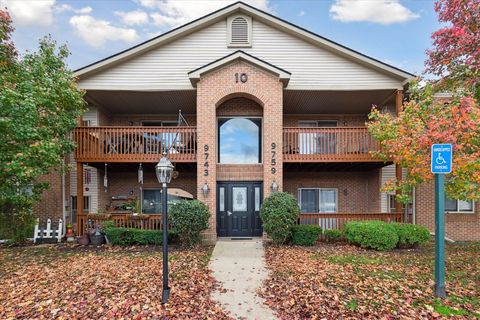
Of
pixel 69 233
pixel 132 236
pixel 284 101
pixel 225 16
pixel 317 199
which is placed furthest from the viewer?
pixel 317 199

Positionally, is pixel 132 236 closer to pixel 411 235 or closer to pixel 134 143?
pixel 134 143

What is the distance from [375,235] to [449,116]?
14.9ft

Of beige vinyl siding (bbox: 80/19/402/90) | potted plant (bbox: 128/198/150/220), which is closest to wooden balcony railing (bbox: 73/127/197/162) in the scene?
beige vinyl siding (bbox: 80/19/402/90)

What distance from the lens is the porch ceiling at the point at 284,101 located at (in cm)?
1196

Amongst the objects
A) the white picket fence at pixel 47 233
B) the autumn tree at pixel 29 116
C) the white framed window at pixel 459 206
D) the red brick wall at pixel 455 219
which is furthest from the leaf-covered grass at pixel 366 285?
the white picket fence at pixel 47 233

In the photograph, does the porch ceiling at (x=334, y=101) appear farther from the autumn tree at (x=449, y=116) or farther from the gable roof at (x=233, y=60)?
the autumn tree at (x=449, y=116)

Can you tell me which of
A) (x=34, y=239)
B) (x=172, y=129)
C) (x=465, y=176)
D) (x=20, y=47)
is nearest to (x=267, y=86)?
(x=172, y=129)

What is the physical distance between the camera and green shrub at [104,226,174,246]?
1012cm

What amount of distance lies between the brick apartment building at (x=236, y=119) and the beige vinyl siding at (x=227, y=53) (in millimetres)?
45

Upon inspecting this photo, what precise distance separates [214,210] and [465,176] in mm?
8069

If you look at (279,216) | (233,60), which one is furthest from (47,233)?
(233,60)

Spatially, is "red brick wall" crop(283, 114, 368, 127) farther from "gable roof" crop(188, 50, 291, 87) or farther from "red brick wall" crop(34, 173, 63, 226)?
"red brick wall" crop(34, 173, 63, 226)

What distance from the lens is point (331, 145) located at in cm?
1139

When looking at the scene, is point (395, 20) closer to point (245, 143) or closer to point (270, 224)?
point (245, 143)
